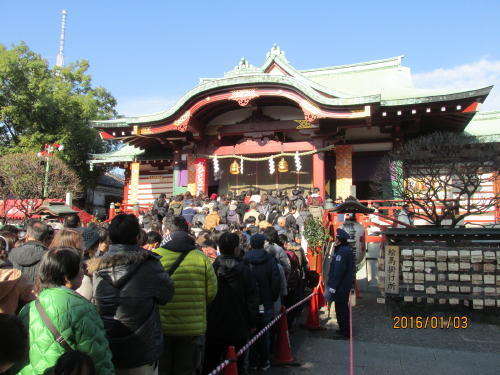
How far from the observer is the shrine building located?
1294 centimetres

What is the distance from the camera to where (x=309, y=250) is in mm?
8742

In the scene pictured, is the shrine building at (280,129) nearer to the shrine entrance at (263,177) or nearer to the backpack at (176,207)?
the shrine entrance at (263,177)

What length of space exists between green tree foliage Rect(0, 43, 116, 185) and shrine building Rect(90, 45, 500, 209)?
6668 millimetres

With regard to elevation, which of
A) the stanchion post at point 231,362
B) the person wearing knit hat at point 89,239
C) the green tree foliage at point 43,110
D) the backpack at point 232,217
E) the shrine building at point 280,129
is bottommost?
the stanchion post at point 231,362

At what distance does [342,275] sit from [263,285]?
1.92 metres

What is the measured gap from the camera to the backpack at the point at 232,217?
37.8 ft

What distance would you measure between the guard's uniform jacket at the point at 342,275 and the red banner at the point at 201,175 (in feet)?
33.1

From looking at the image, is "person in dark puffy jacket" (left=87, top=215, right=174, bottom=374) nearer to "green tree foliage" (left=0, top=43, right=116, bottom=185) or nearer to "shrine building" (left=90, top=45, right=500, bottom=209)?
"shrine building" (left=90, top=45, right=500, bottom=209)

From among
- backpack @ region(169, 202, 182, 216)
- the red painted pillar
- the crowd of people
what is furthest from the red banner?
the crowd of people

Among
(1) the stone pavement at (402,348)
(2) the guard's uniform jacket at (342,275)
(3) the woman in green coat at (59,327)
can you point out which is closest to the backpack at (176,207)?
(1) the stone pavement at (402,348)

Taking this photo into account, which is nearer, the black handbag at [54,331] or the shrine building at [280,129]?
the black handbag at [54,331]

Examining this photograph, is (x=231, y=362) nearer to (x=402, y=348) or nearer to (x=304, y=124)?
(x=402, y=348)

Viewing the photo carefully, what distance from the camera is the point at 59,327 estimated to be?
215cm

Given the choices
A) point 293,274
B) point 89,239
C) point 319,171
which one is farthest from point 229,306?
point 319,171
